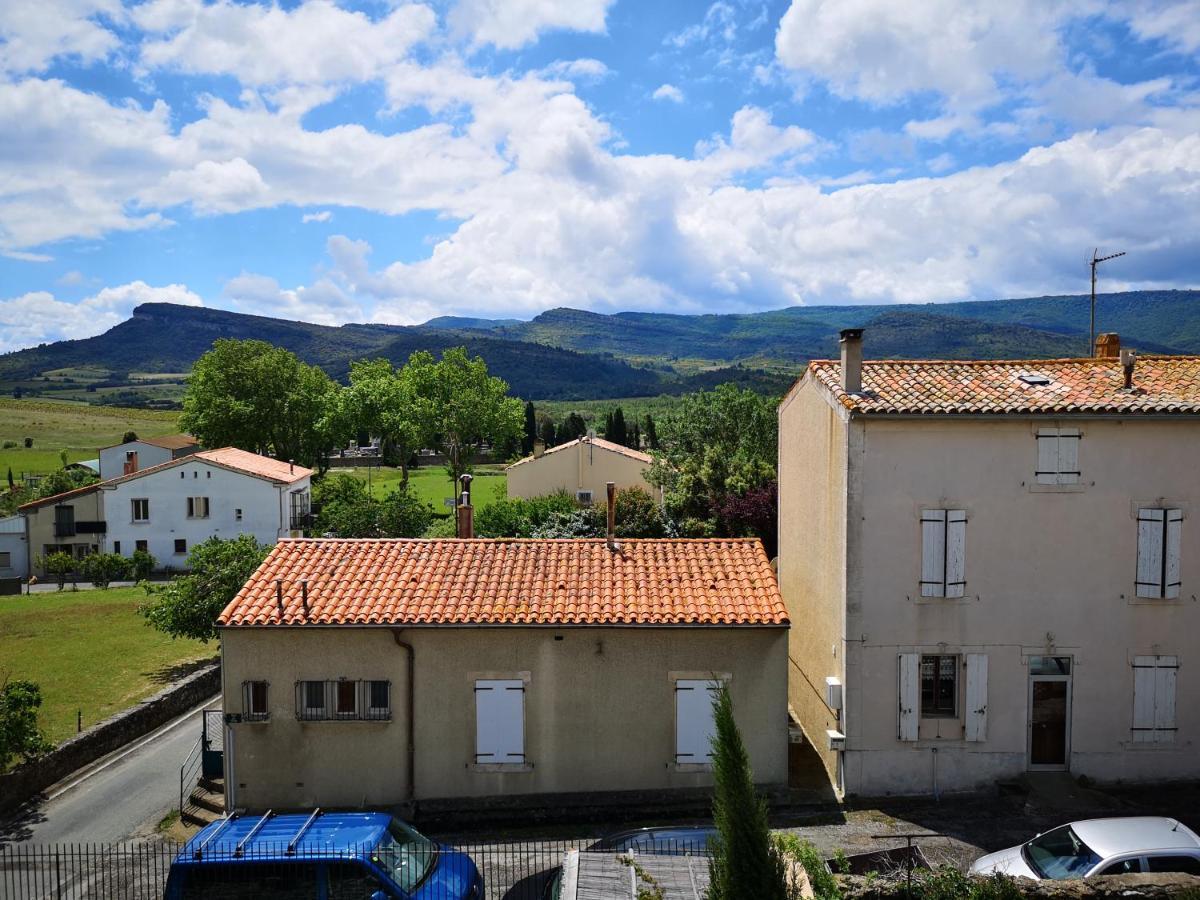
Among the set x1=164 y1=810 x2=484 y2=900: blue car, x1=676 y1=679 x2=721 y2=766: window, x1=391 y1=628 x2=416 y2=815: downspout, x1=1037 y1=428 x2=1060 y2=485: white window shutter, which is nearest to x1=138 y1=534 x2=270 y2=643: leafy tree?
x1=391 y1=628 x2=416 y2=815: downspout

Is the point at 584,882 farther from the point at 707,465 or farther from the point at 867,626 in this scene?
the point at 707,465

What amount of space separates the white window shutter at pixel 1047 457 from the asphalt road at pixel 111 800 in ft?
54.1

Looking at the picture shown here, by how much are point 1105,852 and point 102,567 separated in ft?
153

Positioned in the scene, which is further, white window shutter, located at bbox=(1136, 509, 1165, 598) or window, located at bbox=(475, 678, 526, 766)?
window, located at bbox=(475, 678, 526, 766)

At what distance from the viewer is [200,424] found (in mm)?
65062

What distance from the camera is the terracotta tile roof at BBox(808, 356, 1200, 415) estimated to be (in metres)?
14.8

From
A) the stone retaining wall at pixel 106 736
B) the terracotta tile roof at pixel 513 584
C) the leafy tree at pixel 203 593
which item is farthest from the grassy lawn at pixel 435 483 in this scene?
the terracotta tile roof at pixel 513 584

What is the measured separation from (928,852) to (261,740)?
1084 cm

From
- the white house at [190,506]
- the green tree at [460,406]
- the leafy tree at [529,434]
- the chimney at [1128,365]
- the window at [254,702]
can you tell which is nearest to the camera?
the window at [254,702]

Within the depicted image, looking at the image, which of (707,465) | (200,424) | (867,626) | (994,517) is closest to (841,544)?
(867,626)

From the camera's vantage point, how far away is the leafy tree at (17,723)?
16125 mm

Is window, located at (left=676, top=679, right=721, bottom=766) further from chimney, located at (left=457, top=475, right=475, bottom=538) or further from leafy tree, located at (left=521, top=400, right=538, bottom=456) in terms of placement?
leafy tree, located at (left=521, top=400, right=538, bottom=456)

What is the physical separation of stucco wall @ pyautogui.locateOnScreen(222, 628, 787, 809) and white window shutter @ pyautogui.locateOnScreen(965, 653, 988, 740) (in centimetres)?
311

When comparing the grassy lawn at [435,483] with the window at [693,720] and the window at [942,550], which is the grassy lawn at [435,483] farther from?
the window at [942,550]
